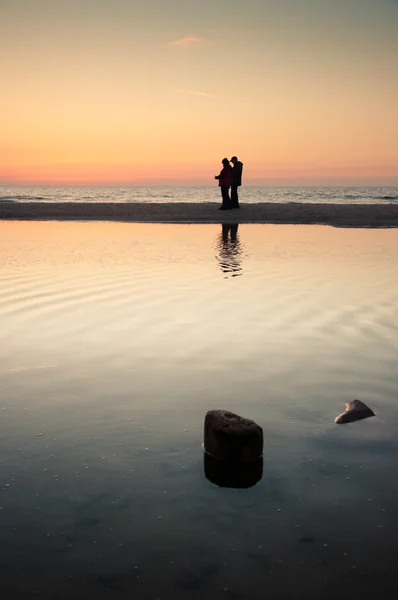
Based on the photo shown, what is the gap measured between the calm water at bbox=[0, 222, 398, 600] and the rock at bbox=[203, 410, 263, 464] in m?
0.14

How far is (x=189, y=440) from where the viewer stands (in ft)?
15.2

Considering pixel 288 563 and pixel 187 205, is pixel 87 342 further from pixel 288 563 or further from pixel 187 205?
pixel 187 205

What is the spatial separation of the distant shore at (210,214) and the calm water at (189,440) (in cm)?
1684

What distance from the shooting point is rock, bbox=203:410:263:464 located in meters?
4.26

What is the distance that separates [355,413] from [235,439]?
1.25m

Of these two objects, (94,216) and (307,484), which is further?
(94,216)

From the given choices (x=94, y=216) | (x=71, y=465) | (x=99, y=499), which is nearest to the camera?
(x=99, y=499)

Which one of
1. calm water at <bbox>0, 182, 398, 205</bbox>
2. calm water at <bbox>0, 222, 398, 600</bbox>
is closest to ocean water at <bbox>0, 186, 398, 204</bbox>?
calm water at <bbox>0, 182, 398, 205</bbox>

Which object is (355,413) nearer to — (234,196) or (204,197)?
(234,196)

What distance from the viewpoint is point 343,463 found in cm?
427

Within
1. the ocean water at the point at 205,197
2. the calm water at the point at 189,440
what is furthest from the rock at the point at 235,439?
the ocean water at the point at 205,197

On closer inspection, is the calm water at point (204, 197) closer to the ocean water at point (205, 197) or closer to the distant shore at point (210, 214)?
the ocean water at point (205, 197)

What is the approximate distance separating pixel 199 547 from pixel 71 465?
49.1 inches

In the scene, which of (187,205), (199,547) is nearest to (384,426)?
(199,547)
